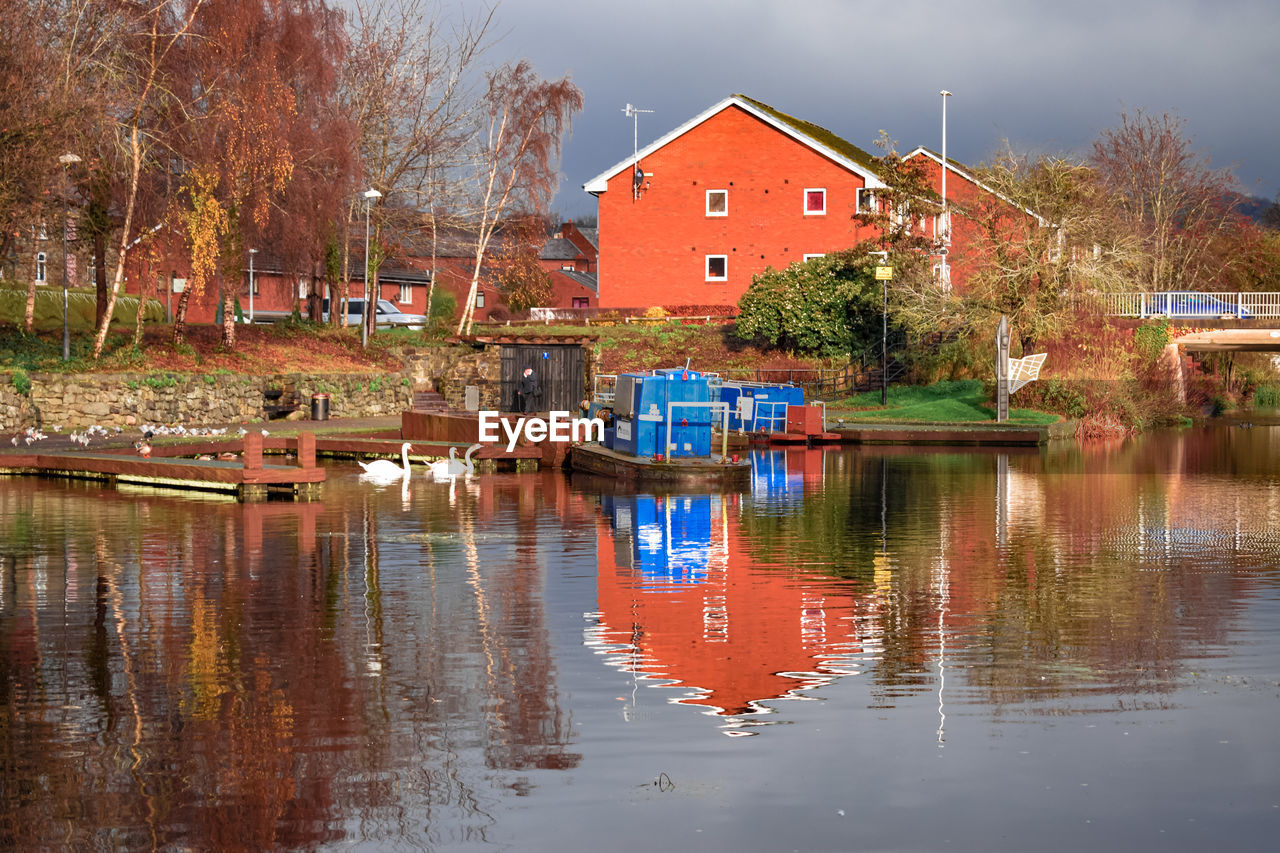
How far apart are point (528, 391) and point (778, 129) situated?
22.1 m

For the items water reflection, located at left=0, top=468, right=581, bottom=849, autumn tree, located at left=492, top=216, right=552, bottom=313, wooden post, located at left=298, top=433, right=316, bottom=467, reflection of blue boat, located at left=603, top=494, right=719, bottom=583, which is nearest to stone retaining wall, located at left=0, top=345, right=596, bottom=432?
autumn tree, located at left=492, top=216, right=552, bottom=313

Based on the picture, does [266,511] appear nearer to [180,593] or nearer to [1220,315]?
[180,593]

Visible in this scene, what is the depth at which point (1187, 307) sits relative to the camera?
55.1 m

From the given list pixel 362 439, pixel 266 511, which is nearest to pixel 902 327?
pixel 362 439

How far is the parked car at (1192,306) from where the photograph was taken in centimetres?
5459

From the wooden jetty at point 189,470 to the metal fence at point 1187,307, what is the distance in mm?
37375

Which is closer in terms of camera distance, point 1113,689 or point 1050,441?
point 1113,689

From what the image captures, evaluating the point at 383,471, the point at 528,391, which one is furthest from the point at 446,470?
the point at 528,391

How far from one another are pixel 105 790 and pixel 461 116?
161ft

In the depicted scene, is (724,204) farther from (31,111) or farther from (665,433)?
(665,433)

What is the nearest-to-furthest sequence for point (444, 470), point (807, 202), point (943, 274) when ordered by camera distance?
1. point (444, 470)
2. point (943, 274)
3. point (807, 202)

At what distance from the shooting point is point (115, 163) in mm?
37094

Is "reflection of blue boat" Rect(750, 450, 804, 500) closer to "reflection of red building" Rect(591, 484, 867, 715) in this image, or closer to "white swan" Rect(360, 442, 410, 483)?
"reflection of red building" Rect(591, 484, 867, 715)

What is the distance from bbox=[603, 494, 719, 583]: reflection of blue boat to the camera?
1612 centimetres
